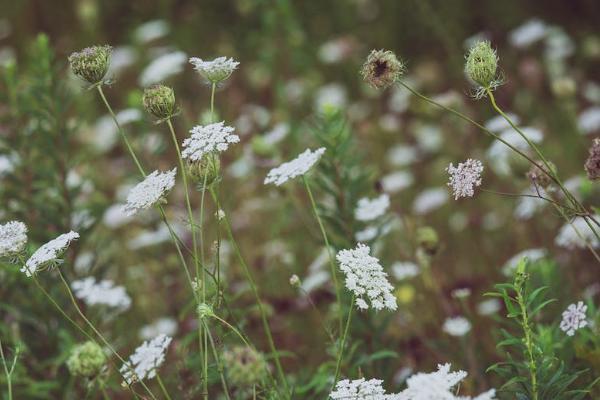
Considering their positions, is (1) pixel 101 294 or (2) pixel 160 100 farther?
(1) pixel 101 294

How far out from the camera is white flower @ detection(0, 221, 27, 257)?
1.48m

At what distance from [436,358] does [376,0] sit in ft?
14.1

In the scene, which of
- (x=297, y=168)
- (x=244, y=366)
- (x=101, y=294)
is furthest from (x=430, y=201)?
(x=244, y=366)

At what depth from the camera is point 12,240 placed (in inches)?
58.9

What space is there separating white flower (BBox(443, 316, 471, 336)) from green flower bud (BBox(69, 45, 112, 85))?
1.29m

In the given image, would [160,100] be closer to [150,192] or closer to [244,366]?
[150,192]

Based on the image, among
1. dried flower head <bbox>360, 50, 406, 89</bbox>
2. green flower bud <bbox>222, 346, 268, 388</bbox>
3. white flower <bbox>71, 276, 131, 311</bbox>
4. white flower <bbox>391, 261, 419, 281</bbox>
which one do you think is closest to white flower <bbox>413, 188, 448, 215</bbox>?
white flower <bbox>391, 261, 419, 281</bbox>

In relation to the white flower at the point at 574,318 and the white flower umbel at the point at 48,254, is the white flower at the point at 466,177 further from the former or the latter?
the white flower umbel at the point at 48,254

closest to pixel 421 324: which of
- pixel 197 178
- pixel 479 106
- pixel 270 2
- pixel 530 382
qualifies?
pixel 530 382

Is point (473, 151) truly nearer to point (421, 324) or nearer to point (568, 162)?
point (568, 162)

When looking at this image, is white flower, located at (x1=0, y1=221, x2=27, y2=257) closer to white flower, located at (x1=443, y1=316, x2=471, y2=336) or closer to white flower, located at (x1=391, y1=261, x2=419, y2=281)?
white flower, located at (x1=443, y1=316, x2=471, y2=336)

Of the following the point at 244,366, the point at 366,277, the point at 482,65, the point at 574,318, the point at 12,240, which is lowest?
the point at 574,318

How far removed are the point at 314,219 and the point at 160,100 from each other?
56.9 inches

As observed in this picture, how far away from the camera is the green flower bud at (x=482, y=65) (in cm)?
147
